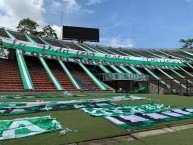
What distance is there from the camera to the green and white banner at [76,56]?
23.4 meters

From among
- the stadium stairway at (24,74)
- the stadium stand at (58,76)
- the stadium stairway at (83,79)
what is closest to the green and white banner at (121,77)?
the stadium stand at (58,76)

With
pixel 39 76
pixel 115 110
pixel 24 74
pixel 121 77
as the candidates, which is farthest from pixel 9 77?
pixel 115 110

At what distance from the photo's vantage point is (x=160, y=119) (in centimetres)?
601

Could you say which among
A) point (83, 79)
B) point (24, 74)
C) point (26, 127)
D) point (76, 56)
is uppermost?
point (76, 56)

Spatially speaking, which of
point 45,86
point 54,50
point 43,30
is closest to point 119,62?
point 54,50

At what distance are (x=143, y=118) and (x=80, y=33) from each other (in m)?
35.4

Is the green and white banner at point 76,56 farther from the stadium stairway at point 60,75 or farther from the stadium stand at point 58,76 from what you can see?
the stadium stairway at point 60,75

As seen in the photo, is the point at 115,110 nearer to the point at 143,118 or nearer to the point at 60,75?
the point at 143,118

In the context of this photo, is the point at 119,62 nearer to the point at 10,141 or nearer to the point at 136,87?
the point at 136,87

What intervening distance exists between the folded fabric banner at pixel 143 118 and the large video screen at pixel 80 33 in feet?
112

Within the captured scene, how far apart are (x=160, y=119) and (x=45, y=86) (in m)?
15.2

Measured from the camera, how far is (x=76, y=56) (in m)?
26.9

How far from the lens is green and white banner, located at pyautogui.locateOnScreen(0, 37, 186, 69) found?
23391 mm

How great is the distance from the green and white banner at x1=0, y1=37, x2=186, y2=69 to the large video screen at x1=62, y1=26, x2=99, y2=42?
12359mm
